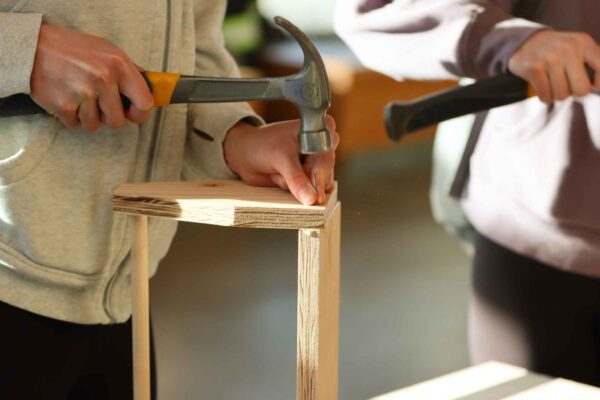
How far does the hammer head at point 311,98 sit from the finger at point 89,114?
152mm

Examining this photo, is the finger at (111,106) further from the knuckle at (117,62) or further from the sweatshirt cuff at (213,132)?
the sweatshirt cuff at (213,132)

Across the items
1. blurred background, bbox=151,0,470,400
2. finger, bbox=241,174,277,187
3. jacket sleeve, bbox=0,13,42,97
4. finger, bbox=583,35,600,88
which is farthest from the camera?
blurred background, bbox=151,0,470,400

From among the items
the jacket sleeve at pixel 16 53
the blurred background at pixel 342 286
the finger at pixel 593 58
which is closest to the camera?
the jacket sleeve at pixel 16 53

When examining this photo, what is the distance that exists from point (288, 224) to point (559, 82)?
1.19ft

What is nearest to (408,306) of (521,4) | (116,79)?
(521,4)

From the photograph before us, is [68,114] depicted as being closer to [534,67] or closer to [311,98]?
[311,98]

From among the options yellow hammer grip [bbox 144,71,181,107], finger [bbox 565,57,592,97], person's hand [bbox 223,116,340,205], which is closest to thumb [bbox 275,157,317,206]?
person's hand [bbox 223,116,340,205]

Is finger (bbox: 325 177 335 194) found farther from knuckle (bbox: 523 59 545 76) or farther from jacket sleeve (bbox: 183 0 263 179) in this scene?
knuckle (bbox: 523 59 545 76)

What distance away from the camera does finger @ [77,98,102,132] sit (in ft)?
2.10

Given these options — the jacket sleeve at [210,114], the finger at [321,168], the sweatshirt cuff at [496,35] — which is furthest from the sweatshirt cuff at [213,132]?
the sweatshirt cuff at [496,35]

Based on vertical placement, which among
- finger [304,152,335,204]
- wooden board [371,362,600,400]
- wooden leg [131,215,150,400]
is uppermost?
finger [304,152,335,204]

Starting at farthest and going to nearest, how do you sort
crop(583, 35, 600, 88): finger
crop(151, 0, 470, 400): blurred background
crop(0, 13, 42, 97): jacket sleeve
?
crop(151, 0, 470, 400): blurred background → crop(583, 35, 600, 88): finger → crop(0, 13, 42, 97): jacket sleeve

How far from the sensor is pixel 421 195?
0.99m

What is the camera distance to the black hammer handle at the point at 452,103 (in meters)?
0.82
